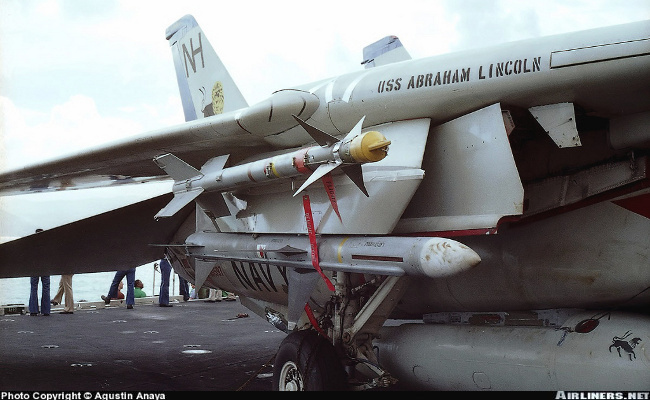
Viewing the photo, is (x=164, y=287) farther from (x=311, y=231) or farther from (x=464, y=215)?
(x=464, y=215)

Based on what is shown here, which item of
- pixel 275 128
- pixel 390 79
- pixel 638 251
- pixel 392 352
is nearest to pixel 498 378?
pixel 392 352

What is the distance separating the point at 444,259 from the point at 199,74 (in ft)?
18.9

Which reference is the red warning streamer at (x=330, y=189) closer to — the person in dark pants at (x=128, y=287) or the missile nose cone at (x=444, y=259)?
the missile nose cone at (x=444, y=259)

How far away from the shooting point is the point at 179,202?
6.73m

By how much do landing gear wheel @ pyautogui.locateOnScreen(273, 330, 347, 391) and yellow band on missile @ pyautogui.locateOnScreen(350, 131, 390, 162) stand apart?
1.88 meters

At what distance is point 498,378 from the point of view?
17.0ft

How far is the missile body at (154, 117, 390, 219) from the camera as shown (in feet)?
15.9

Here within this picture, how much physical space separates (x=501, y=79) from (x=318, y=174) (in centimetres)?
170

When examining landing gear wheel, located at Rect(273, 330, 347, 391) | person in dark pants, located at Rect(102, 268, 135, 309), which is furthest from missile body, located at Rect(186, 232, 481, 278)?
person in dark pants, located at Rect(102, 268, 135, 309)

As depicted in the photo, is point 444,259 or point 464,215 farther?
point 464,215

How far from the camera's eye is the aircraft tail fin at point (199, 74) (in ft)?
28.3

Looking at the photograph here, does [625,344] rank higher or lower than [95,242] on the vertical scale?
lower

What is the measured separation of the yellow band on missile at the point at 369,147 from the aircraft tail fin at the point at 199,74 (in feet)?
13.1

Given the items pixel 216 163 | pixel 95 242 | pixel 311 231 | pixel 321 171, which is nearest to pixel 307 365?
pixel 311 231
